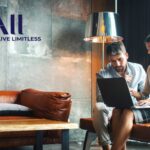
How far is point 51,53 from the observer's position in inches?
195

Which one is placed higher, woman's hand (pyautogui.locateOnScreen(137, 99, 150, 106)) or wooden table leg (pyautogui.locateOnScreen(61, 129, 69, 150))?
woman's hand (pyautogui.locateOnScreen(137, 99, 150, 106))

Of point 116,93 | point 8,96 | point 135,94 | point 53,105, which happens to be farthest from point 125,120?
point 8,96

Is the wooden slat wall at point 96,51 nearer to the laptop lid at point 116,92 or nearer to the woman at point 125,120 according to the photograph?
the woman at point 125,120

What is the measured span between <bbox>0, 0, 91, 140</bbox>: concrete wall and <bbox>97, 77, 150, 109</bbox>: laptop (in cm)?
212

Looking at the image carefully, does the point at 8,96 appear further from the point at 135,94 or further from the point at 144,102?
the point at 144,102

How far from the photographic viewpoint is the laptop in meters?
2.70

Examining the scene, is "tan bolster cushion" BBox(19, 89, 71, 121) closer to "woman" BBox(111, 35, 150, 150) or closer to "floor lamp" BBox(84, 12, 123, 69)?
"woman" BBox(111, 35, 150, 150)

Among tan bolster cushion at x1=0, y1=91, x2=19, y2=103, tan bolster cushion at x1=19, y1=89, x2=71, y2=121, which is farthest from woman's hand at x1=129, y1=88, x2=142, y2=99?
tan bolster cushion at x1=0, y1=91, x2=19, y2=103

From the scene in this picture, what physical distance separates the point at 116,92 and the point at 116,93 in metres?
0.01

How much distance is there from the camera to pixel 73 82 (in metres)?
5.08

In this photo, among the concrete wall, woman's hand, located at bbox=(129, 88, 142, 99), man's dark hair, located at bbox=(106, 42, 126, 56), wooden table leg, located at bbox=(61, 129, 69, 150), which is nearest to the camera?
wooden table leg, located at bbox=(61, 129, 69, 150)

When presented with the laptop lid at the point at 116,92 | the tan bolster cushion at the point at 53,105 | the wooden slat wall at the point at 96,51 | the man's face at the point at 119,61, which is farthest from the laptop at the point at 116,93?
the wooden slat wall at the point at 96,51

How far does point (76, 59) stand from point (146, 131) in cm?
258

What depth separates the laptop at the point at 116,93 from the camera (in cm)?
270
